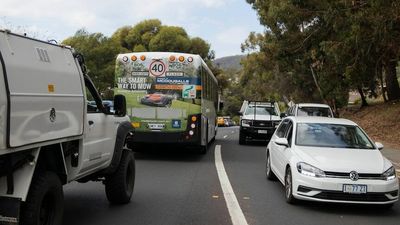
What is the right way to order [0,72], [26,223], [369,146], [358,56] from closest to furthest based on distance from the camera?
[0,72] < [26,223] < [369,146] < [358,56]

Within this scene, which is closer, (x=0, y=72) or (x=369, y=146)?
(x=0, y=72)

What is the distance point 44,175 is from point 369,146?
606cm

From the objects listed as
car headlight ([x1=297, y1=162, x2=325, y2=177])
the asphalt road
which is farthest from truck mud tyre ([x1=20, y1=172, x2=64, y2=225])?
car headlight ([x1=297, y1=162, x2=325, y2=177])

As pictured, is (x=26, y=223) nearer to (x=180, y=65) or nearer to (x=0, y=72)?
(x=0, y=72)

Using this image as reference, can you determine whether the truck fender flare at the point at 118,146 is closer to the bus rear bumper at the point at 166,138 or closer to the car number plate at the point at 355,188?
the car number plate at the point at 355,188

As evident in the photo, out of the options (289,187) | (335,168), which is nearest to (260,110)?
(289,187)

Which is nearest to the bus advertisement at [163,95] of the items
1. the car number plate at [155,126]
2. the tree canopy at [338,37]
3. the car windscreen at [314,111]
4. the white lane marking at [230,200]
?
the car number plate at [155,126]

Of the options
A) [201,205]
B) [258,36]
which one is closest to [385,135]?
[201,205]

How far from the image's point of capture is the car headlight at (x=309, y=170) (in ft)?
27.3

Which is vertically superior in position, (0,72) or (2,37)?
(2,37)

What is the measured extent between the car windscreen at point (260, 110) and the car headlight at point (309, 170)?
14.4m

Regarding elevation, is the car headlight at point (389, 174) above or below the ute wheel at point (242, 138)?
above

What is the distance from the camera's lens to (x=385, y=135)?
2452cm

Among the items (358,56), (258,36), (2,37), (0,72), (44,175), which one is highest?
(258,36)
